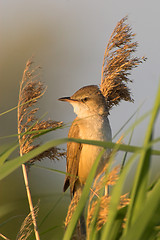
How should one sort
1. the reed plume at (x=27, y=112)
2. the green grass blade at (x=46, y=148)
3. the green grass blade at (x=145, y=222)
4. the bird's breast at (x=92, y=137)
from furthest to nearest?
1. the bird's breast at (x=92, y=137)
2. the reed plume at (x=27, y=112)
3. the green grass blade at (x=46, y=148)
4. the green grass blade at (x=145, y=222)

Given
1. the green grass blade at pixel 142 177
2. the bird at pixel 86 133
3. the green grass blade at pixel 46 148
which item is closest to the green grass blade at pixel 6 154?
the green grass blade at pixel 46 148

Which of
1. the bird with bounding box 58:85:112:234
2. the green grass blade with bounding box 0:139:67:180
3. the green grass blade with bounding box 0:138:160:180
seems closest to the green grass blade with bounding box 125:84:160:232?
the green grass blade with bounding box 0:138:160:180

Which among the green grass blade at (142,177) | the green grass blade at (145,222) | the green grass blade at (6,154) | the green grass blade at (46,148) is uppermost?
the green grass blade at (6,154)

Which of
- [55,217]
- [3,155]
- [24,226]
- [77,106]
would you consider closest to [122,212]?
[3,155]

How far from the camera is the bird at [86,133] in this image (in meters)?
3.67

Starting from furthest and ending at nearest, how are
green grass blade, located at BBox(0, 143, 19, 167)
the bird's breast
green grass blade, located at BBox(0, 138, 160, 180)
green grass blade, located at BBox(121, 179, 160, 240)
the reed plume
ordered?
the bird's breast
the reed plume
green grass blade, located at BBox(0, 143, 19, 167)
green grass blade, located at BBox(0, 138, 160, 180)
green grass blade, located at BBox(121, 179, 160, 240)

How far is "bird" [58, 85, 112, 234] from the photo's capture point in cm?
367

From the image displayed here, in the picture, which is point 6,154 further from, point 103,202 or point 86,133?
point 86,133

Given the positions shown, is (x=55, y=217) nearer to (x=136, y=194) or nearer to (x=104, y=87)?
(x=104, y=87)

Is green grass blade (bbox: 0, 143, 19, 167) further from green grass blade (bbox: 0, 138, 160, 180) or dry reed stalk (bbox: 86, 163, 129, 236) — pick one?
dry reed stalk (bbox: 86, 163, 129, 236)

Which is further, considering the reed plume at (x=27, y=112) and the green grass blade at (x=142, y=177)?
the reed plume at (x=27, y=112)

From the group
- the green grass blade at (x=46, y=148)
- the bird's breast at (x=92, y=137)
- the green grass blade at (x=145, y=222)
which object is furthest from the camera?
the bird's breast at (x=92, y=137)

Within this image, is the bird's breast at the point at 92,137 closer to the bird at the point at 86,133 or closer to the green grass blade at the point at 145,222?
the bird at the point at 86,133

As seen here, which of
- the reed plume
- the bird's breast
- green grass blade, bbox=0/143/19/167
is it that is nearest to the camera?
green grass blade, bbox=0/143/19/167
